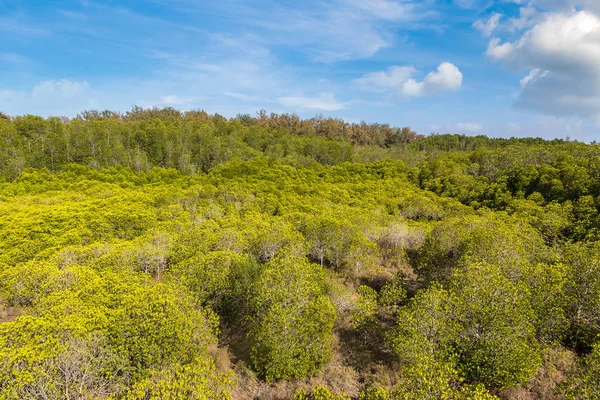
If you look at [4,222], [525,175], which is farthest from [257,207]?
[525,175]

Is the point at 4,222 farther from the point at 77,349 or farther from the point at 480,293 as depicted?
the point at 480,293

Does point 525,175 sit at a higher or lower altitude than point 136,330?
higher

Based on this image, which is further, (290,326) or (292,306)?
(292,306)

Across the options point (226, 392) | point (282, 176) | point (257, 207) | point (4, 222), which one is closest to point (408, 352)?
point (226, 392)

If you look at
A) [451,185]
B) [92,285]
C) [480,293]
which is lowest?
[92,285]

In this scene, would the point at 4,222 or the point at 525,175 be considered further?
the point at 525,175

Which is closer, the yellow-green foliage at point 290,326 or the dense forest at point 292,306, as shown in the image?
the dense forest at point 292,306

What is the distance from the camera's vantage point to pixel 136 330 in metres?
17.9

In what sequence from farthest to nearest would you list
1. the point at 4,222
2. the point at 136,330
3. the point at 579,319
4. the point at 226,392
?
the point at 4,222 < the point at 579,319 < the point at 136,330 < the point at 226,392

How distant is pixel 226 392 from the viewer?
47.0 feet

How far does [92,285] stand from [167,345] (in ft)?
27.1

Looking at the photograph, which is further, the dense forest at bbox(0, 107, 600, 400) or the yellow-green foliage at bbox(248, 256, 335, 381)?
the yellow-green foliage at bbox(248, 256, 335, 381)

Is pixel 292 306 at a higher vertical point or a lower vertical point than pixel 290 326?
higher

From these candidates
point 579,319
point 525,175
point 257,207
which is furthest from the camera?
point 525,175
